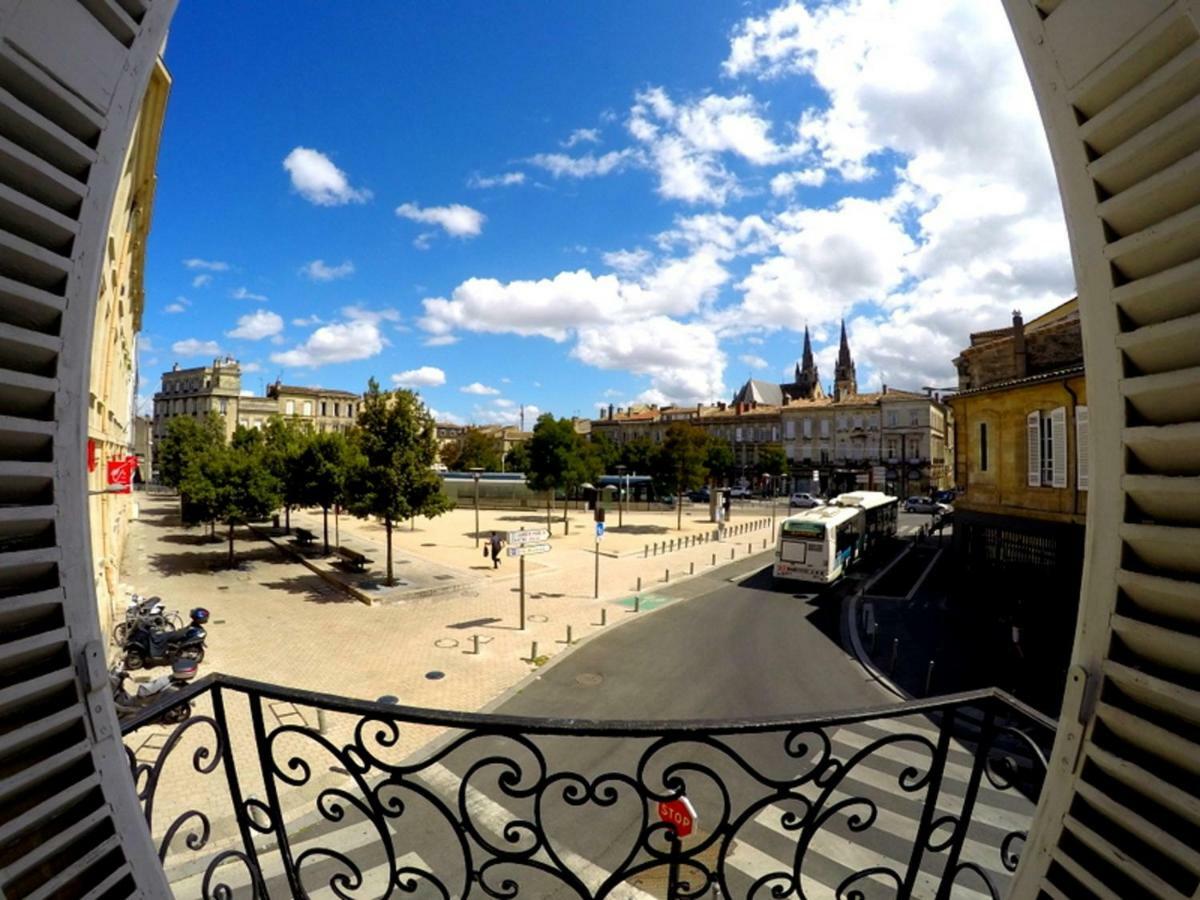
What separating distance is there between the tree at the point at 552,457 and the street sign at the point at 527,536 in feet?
50.6

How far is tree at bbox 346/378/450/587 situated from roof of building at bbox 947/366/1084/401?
1617 cm

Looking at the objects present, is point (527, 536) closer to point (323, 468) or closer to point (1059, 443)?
point (323, 468)

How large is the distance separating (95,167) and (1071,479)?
56.6 ft

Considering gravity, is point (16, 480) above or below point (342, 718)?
above

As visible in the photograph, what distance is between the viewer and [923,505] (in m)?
47.0

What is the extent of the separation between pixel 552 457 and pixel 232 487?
14059 mm

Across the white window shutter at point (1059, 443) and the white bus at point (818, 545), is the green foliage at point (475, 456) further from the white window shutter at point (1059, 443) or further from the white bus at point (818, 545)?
the white window shutter at point (1059, 443)

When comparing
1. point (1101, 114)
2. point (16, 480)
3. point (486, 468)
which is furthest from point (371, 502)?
point (486, 468)

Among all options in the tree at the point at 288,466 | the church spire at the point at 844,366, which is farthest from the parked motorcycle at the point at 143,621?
the church spire at the point at 844,366

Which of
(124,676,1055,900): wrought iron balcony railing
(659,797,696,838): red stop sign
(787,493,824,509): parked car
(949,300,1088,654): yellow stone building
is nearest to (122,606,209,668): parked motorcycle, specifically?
(124,676,1055,900): wrought iron balcony railing

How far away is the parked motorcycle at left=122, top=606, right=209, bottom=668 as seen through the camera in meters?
10.8

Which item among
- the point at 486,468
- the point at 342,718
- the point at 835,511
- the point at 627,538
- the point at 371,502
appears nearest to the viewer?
the point at 342,718

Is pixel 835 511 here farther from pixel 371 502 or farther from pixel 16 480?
pixel 16 480

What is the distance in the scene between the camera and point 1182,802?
133 centimetres
